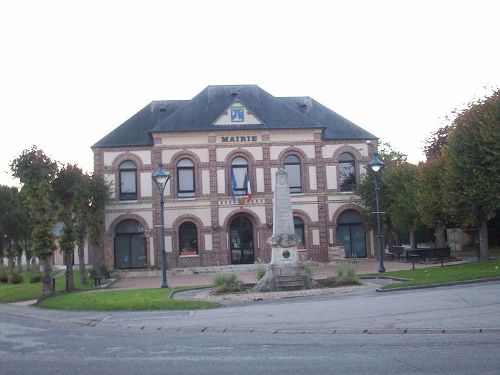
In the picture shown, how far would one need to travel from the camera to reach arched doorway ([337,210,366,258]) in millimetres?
43938

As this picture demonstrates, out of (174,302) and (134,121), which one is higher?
(134,121)

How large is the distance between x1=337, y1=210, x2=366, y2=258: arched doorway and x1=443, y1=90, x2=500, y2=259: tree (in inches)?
509

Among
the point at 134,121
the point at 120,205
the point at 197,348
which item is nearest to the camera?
the point at 197,348

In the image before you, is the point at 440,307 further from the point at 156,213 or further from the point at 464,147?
the point at 156,213

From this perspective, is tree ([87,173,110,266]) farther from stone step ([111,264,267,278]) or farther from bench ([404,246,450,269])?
bench ([404,246,450,269])

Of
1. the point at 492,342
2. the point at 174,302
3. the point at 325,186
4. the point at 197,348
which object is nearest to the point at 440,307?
the point at 492,342

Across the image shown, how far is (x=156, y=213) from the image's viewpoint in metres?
42.4

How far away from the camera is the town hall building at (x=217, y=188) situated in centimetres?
4231

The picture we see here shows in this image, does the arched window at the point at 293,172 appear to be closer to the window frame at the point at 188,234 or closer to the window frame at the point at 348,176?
the window frame at the point at 348,176

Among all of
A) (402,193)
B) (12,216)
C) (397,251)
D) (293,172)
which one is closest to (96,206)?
(12,216)

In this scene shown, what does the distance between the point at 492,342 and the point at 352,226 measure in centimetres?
3302

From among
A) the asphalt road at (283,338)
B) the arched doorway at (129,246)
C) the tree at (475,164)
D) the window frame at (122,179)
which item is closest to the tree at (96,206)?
the arched doorway at (129,246)

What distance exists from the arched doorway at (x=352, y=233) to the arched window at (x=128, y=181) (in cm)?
1418

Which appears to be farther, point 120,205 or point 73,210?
point 120,205
